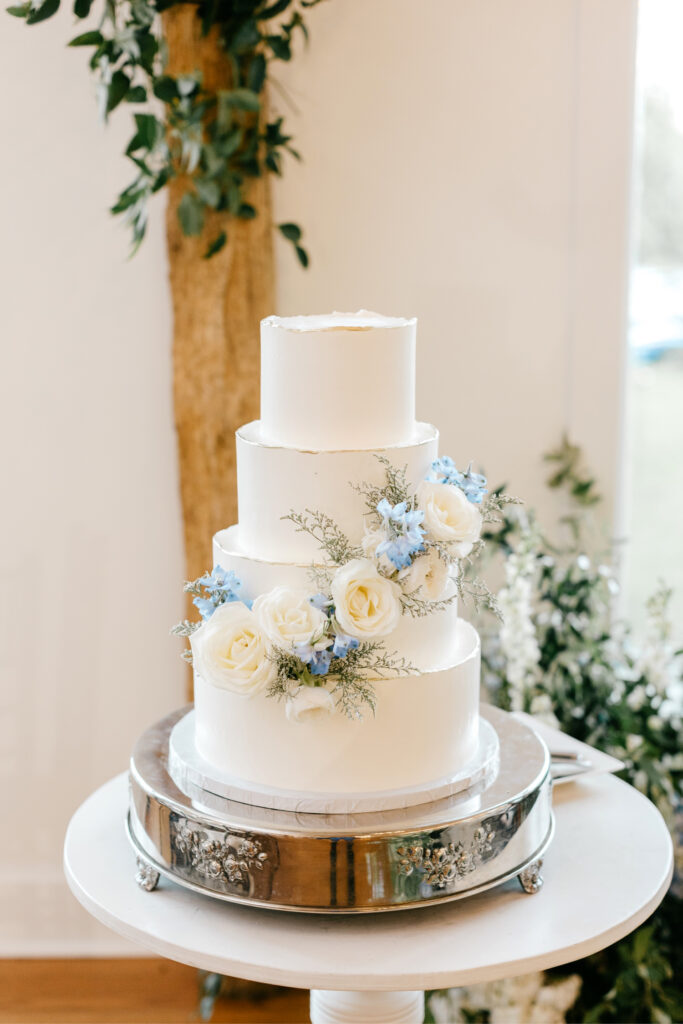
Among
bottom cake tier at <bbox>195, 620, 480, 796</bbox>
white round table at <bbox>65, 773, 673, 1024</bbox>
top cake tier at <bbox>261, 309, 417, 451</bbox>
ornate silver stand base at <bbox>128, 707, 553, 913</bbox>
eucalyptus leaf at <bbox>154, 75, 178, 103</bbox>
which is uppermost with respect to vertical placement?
eucalyptus leaf at <bbox>154, 75, 178, 103</bbox>

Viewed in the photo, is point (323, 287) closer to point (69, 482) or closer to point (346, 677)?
point (69, 482)

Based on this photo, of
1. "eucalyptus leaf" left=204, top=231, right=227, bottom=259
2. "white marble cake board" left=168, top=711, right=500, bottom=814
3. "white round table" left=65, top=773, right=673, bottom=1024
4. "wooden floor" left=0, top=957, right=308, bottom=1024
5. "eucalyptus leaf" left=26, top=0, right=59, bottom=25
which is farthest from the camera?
"wooden floor" left=0, top=957, right=308, bottom=1024

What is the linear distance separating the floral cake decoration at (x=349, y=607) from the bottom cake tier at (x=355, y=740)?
32mm

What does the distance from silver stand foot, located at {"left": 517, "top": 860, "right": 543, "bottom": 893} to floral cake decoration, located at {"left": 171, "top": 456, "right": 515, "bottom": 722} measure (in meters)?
0.31

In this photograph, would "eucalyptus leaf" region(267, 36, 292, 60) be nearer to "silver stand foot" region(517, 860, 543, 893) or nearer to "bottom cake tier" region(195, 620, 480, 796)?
"bottom cake tier" region(195, 620, 480, 796)

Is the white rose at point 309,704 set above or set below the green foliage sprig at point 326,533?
below

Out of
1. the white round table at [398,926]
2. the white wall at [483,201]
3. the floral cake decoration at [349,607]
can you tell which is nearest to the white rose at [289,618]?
the floral cake decoration at [349,607]

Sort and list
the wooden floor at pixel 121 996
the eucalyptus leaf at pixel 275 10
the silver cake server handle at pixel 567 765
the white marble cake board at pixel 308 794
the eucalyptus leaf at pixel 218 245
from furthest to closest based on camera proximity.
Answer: the wooden floor at pixel 121 996 → the eucalyptus leaf at pixel 218 245 → the eucalyptus leaf at pixel 275 10 → the silver cake server handle at pixel 567 765 → the white marble cake board at pixel 308 794

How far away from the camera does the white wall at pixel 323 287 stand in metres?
2.42

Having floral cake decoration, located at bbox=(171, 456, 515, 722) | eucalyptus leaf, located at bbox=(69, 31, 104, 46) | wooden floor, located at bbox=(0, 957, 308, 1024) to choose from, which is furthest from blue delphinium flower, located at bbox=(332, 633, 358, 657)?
wooden floor, located at bbox=(0, 957, 308, 1024)

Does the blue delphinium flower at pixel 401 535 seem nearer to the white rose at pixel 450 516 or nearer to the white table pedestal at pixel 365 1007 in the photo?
the white rose at pixel 450 516

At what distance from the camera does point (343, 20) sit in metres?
2.40

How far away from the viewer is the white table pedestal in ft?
4.65

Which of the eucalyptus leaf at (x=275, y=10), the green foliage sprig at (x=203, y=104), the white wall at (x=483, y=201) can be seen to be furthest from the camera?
the white wall at (x=483, y=201)
